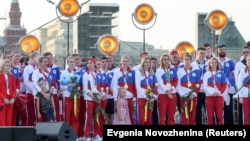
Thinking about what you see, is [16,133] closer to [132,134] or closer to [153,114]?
[132,134]

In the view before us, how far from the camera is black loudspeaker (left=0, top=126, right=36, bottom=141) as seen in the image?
302 inches

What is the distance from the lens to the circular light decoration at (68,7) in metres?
18.6

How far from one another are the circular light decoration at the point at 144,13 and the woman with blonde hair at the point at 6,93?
571 cm

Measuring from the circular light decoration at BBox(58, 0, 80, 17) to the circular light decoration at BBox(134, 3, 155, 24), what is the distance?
1670 millimetres

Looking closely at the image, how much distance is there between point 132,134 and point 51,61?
6.46 metres

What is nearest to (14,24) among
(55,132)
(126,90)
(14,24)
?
(14,24)

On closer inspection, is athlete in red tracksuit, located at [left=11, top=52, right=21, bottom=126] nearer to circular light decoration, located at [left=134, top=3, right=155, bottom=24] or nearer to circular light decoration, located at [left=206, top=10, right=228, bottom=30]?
circular light decoration, located at [left=134, top=3, right=155, bottom=24]

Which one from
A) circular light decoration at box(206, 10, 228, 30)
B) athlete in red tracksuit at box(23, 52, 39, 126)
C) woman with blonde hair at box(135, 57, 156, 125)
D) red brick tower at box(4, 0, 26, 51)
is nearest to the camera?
athlete in red tracksuit at box(23, 52, 39, 126)

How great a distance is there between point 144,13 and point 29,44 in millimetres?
3264

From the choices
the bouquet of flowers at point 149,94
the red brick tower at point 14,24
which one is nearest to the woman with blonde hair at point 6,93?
the bouquet of flowers at point 149,94

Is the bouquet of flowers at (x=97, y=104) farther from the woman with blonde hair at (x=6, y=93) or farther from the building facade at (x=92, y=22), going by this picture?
the building facade at (x=92, y=22)

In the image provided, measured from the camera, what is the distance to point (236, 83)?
15500mm

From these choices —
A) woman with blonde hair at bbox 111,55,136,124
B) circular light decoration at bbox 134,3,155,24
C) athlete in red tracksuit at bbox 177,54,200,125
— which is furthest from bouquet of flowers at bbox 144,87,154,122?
circular light decoration at bbox 134,3,155,24

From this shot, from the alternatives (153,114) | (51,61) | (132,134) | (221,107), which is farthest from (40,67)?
(132,134)
